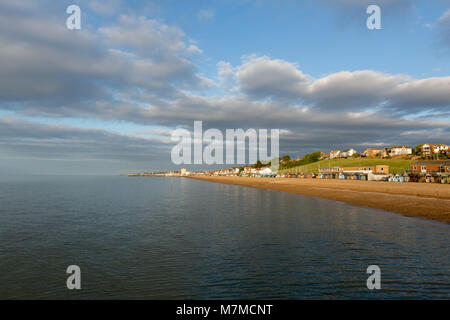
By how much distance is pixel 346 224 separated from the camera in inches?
1006

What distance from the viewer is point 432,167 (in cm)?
9731

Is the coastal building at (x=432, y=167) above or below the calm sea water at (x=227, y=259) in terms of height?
above

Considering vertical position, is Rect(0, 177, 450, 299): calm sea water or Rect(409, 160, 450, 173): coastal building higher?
Rect(409, 160, 450, 173): coastal building

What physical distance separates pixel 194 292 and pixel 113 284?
144 inches

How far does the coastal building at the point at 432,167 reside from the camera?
8931 cm

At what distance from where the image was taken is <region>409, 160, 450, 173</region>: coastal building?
8931cm

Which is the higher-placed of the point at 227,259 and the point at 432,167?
the point at 432,167

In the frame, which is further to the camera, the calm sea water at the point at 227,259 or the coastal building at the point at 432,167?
the coastal building at the point at 432,167

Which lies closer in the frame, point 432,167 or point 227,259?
point 227,259

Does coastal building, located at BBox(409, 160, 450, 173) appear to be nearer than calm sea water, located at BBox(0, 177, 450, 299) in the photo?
No

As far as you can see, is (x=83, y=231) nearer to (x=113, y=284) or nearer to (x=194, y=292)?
(x=113, y=284)
